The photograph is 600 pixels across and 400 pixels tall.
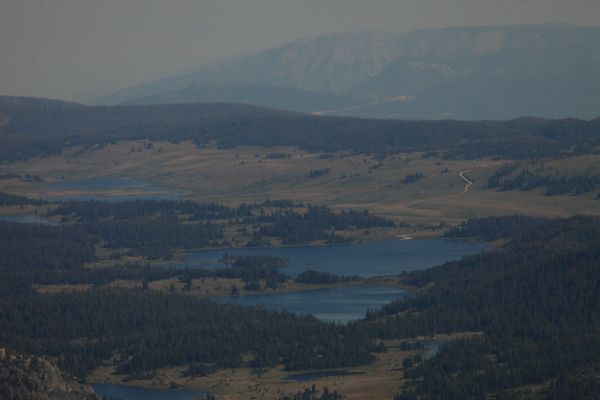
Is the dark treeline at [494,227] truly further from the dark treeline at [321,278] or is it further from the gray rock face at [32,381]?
the gray rock face at [32,381]

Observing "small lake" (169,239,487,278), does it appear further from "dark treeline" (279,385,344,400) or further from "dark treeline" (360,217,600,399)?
"dark treeline" (279,385,344,400)

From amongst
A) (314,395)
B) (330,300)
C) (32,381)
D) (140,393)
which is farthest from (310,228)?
(32,381)

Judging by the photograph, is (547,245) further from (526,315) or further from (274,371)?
(274,371)

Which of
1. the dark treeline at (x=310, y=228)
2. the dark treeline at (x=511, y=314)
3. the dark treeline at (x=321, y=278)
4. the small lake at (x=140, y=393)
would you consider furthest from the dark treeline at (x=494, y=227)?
the small lake at (x=140, y=393)

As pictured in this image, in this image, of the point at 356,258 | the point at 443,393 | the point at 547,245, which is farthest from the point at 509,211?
the point at 443,393

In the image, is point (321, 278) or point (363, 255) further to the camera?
point (363, 255)

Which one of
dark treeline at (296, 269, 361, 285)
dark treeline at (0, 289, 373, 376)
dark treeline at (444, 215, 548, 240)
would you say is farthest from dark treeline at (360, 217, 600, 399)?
dark treeline at (444, 215, 548, 240)

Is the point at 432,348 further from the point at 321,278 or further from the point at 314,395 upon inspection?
the point at 321,278
